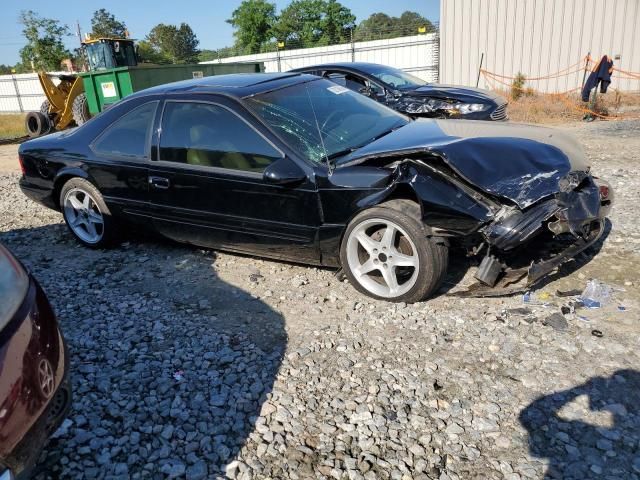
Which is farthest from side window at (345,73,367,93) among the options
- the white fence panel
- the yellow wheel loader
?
the white fence panel

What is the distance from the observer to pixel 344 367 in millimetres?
2885

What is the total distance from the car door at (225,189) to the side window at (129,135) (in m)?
0.20

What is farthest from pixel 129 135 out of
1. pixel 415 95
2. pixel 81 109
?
pixel 81 109

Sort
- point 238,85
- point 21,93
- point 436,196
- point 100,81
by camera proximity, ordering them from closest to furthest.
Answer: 1. point 436,196
2. point 238,85
3. point 100,81
4. point 21,93

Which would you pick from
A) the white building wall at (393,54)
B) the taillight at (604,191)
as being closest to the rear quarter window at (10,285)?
the taillight at (604,191)

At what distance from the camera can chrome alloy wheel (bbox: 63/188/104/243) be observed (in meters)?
4.87

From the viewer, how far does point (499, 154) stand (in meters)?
3.42

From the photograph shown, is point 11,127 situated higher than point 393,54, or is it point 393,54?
point 393,54

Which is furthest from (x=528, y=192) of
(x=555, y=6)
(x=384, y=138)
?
(x=555, y=6)

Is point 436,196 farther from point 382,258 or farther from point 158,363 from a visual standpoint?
A: point 158,363

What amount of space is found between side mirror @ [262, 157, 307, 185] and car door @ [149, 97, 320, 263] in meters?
0.03

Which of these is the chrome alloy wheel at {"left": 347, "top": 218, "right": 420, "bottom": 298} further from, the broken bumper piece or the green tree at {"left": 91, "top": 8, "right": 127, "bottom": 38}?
the green tree at {"left": 91, "top": 8, "right": 127, "bottom": 38}

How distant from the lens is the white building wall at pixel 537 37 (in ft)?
51.7

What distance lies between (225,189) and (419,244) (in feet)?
5.14
